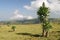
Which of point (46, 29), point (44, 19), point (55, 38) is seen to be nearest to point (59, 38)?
point (55, 38)

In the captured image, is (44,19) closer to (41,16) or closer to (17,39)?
(41,16)

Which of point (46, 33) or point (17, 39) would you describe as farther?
point (46, 33)

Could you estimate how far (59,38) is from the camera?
68188 mm

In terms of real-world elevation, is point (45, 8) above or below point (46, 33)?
above

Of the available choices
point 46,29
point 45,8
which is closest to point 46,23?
point 46,29

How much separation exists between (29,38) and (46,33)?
386 inches

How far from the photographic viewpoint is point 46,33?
3024 inches

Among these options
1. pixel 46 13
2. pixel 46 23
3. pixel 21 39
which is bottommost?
pixel 21 39

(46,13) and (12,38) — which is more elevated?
(46,13)

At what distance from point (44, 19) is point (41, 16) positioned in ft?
7.19

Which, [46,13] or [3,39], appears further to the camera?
[46,13]

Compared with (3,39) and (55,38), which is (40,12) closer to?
(55,38)

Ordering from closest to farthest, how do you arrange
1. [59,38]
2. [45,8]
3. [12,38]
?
[59,38], [12,38], [45,8]

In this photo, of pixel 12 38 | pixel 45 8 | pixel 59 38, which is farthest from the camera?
pixel 45 8
